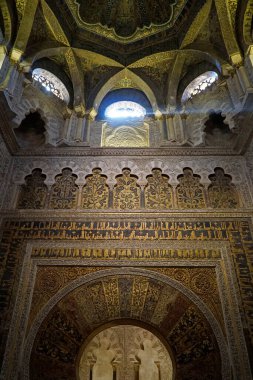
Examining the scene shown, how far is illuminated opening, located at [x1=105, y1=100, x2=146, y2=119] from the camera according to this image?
8.16 m

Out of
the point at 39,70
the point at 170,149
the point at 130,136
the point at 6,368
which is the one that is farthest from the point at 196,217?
the point at 39,70

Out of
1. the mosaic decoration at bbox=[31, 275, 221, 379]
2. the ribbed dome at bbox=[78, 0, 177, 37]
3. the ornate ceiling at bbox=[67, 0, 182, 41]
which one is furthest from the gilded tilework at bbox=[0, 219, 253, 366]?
the ribbed dome at bbox=[78, 0, 177, 37]

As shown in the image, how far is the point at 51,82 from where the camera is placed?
8008 mm

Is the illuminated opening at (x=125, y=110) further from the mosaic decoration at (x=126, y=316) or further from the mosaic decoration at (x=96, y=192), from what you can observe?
the mosaic decoration at (x=126, y=316)

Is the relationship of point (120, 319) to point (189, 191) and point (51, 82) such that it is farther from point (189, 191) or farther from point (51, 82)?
point (51, 82)

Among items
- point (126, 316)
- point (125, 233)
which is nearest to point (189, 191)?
point (125, 233)

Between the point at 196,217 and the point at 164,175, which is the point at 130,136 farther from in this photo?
the point at 196,217

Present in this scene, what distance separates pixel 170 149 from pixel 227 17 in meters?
2.97

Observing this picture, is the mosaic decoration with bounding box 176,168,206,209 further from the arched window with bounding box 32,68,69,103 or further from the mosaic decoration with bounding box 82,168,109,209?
the arched window with bounding box 32,68,69,103

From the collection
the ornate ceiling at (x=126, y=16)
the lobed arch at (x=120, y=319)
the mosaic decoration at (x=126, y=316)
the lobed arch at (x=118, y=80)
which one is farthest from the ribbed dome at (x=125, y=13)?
the mosaic decoration at (x=126, y=316)

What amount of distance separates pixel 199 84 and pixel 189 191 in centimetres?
292

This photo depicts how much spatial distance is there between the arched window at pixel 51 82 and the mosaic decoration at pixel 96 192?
2.25m

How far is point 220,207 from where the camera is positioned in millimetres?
6547

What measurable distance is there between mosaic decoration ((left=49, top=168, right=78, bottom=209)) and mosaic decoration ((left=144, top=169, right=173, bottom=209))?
1.50 m
